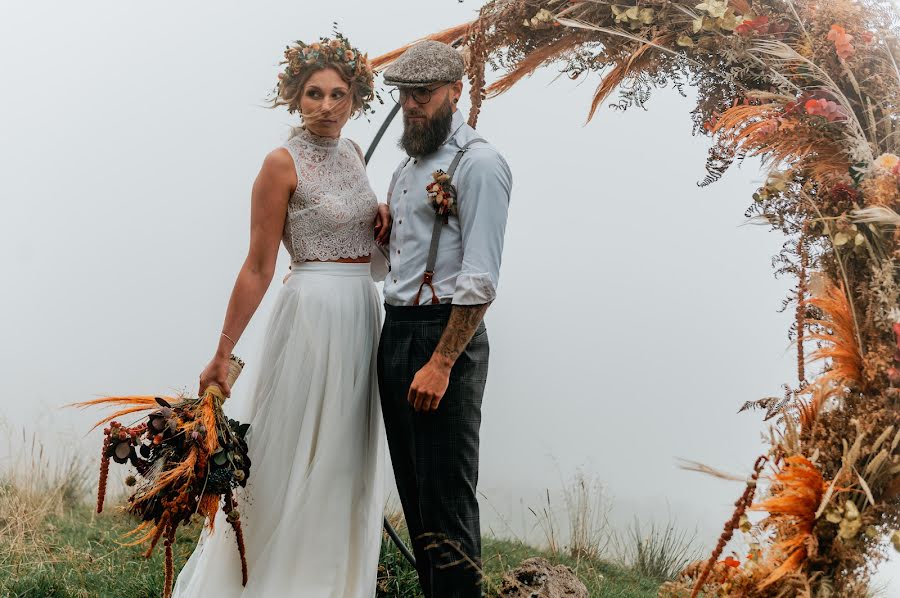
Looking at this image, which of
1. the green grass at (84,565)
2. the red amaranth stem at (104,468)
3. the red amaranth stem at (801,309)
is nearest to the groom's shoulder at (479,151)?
the red amaranth stem at (801,309)

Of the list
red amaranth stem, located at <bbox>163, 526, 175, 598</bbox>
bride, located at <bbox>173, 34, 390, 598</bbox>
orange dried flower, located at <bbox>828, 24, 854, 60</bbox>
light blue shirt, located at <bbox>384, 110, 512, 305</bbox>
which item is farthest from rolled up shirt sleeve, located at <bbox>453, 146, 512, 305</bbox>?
red amaranth stem, located at <bbox>163, 526, 175, 598</bbox>

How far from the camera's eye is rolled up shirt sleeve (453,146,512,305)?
3.71 metres

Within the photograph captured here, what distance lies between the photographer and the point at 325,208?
4148 millimetres

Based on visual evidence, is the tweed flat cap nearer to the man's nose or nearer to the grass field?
the man's nose

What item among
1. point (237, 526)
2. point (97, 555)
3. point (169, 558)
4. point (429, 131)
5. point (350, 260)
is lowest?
point (97, 555)

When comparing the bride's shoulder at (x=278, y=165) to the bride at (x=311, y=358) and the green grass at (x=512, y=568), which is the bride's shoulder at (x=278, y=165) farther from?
the green grass at (x=512, y=568)

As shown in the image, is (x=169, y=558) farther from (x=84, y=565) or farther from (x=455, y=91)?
(x=455, y=91)

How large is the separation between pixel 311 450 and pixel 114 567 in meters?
1.87

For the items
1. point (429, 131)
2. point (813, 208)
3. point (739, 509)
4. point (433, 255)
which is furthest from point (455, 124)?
point (739, 509)

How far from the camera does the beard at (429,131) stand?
396 centimetres

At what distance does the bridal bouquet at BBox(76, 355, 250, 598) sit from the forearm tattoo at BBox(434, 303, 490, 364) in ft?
3.18

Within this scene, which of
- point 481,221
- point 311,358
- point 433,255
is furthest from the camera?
point 311,358

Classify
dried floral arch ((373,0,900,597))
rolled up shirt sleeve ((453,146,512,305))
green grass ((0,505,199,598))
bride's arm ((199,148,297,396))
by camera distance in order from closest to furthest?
1. dried floral arch ((373,0,900,597))
2. rolled up shirt sleeve ((453,146,512,305))
3. bride's arm ((199,148,297,396))
4. green grass ((0,505,199,598))

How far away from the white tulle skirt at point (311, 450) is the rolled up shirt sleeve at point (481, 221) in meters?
0.69
